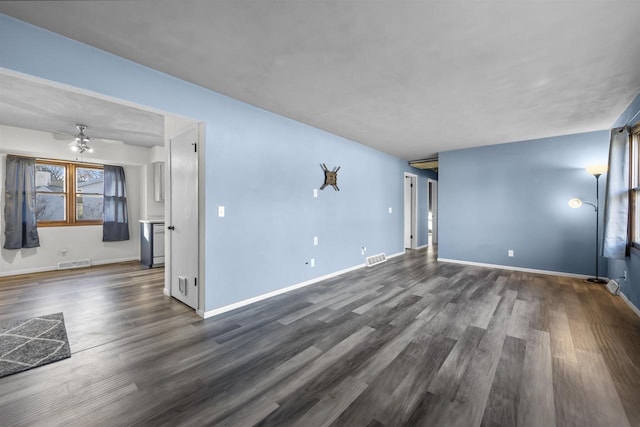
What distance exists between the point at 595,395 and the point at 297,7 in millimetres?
3113

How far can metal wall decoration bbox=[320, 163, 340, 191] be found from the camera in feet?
14.1

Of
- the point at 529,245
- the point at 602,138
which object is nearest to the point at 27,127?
the point at 529,245

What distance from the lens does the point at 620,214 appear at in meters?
3.28

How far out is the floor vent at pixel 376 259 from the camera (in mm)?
5303

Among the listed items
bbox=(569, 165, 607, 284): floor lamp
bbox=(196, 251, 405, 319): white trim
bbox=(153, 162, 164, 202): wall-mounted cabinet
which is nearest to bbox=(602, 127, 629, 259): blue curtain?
bbox=(569, 165, 607, 284): floor lamp

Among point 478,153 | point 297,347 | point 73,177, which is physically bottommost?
point 297,347

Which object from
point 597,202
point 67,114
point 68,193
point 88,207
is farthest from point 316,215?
point 68,193

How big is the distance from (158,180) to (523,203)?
748cm

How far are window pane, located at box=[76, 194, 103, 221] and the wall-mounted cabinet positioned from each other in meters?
1.14

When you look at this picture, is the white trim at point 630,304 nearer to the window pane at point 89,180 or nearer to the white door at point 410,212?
the white door at point 410,212

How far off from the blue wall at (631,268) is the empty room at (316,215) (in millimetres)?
69

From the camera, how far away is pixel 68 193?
5.31m

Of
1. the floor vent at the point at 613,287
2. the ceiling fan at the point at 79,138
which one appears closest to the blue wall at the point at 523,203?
the floor vent at the point at 613,287

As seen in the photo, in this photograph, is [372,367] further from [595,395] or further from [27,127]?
[27,127]
